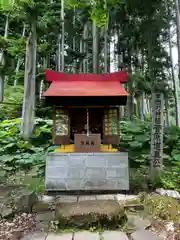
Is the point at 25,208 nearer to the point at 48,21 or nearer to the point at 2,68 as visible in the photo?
the point at 48,21

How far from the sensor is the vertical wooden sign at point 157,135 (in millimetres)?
4613

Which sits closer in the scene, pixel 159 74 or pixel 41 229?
pixel 41 229

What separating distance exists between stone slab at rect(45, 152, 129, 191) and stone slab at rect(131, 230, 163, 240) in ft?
5.09

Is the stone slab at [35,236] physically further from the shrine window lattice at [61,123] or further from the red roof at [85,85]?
the red roof at [85,85]

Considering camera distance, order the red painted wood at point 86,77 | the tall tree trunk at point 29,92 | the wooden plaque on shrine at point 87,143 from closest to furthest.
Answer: the wooden plaque on shrine at point 87,143
the red painted wood at point 86,77
the tall tree trunk at point 29,92

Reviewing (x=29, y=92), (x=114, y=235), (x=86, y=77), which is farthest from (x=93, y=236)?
(x=29, y=92)

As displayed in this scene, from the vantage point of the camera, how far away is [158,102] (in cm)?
474

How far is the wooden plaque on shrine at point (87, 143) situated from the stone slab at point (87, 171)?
0.12m

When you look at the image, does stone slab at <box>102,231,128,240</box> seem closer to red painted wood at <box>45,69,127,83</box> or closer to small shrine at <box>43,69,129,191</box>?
small shrine at <box>43,69,129,191</box>

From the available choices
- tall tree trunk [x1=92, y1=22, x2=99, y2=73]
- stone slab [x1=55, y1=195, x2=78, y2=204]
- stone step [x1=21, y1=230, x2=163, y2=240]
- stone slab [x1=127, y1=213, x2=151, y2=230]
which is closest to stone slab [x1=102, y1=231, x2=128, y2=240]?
stone step [x1=21, y1=230, x2=163, y2=240]

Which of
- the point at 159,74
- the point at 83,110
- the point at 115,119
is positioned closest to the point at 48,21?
the point at 83,110

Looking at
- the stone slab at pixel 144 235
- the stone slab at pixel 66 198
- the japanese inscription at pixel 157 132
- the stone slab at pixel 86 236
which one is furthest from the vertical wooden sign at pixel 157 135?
the stone slab at pixel 86 236

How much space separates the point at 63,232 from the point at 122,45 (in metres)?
10.7

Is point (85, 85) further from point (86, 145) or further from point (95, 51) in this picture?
point (95, 51)
